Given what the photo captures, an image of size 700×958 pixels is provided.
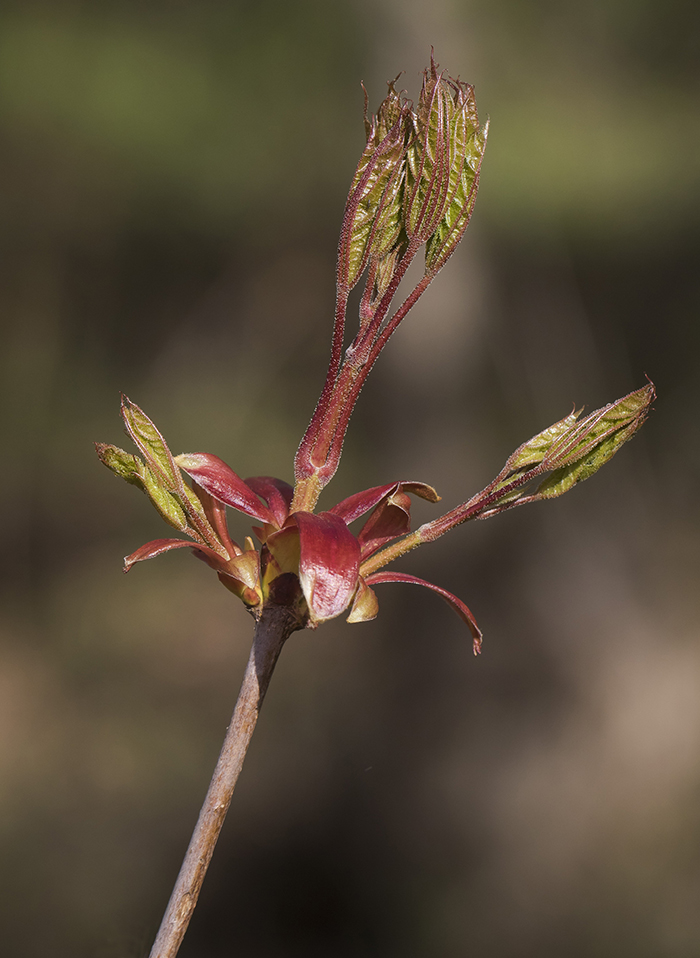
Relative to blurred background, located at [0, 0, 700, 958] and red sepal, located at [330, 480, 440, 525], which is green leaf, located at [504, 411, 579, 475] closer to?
red sepal, located at [330, 480, 440, 525]

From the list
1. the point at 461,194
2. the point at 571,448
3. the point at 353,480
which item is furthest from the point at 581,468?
the point at 353,480

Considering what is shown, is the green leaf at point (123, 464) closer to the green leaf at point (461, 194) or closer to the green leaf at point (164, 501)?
the green leaf at point (164, 501)

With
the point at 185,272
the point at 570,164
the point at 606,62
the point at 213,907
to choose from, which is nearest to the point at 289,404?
the point at 185,272

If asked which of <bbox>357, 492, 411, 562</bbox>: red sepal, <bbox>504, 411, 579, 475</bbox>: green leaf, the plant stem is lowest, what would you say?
the plant stem

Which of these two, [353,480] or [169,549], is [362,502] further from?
[353,480]

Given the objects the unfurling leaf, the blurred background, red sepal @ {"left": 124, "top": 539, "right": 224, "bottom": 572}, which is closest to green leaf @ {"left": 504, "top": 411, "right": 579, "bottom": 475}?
the unfurling leaf

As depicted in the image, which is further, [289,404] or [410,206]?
[289,404]

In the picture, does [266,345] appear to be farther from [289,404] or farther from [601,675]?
[601,675]
